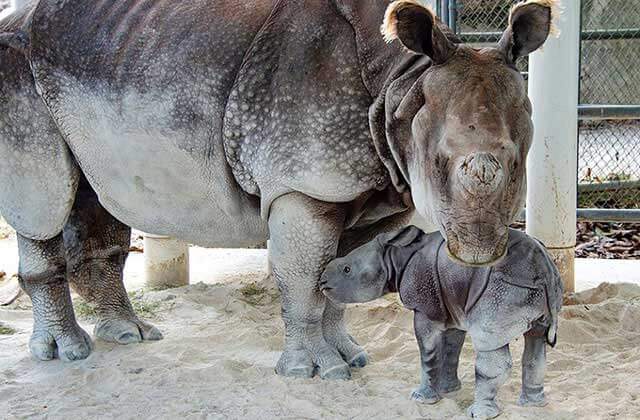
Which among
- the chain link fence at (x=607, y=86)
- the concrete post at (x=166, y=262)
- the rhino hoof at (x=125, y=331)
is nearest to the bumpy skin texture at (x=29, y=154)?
the rhino hoof at (x=125, y=331)

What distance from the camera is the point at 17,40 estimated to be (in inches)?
175

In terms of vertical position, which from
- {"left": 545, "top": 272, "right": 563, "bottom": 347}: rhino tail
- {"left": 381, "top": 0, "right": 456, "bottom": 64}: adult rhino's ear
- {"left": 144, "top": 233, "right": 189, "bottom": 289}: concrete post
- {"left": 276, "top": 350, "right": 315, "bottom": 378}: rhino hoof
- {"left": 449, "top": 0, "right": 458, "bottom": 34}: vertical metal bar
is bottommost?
{"left": 276, "top": 350, "right": 315, "bottom": 378}: rhino hoof

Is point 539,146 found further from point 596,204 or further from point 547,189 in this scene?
point 596,204

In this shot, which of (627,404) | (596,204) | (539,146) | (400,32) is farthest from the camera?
(596,204)

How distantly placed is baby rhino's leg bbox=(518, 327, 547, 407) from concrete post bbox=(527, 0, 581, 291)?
209 centimetres

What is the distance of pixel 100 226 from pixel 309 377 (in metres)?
1.52

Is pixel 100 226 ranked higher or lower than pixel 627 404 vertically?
higher

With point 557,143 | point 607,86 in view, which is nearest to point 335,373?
point 557,143

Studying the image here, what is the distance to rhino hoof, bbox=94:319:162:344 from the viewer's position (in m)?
4.95

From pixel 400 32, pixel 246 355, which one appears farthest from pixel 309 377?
pixel 400 32

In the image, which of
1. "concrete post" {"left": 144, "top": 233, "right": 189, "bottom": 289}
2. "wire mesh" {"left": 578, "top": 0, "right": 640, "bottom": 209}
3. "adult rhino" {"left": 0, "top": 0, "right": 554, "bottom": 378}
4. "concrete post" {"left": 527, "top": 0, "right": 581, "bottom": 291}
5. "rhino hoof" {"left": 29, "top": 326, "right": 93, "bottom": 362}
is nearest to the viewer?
"adult rhino" {"left": 0, "top": 0, "right": 554, "bottom": 378}

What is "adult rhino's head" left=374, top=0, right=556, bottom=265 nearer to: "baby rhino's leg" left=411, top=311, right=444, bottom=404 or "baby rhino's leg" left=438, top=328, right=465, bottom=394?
"baby rhino's leg" left=411, top=311, right=444, bottom=404

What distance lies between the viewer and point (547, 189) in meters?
5.80

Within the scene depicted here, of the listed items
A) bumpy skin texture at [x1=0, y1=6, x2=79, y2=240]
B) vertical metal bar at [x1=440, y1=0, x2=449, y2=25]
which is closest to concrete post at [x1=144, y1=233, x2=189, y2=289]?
bumpy skin texture at [x1=0, y1=6, x2=79, y2=240]
